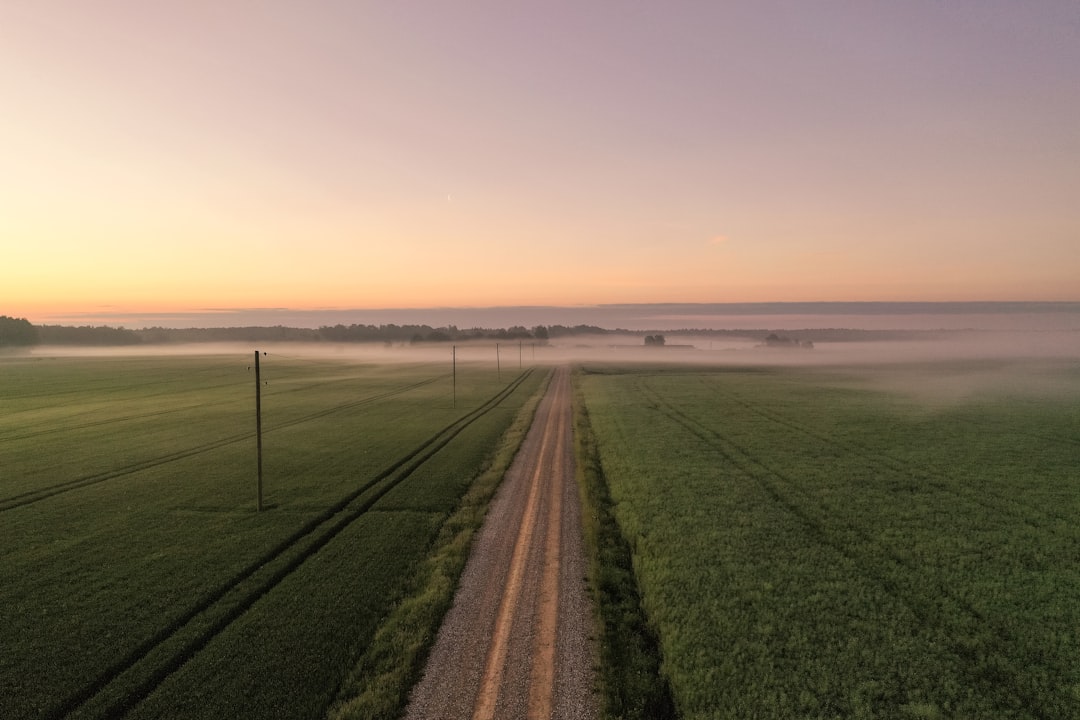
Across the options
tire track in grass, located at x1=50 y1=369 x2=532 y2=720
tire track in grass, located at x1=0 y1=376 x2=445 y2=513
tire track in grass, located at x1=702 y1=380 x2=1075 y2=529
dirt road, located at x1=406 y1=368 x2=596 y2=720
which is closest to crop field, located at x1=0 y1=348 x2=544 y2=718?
tire track in grass, located at x1=50 y1=369 x2=532 y2=720

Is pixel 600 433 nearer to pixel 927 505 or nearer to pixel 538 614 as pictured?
pixel 927 505

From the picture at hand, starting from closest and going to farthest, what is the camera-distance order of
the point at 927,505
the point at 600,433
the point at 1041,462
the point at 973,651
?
the point at 973,651 → the point at 927,505 → the point at 1041,462 → the point at 600,433

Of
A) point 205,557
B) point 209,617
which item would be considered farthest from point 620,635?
point 205,557

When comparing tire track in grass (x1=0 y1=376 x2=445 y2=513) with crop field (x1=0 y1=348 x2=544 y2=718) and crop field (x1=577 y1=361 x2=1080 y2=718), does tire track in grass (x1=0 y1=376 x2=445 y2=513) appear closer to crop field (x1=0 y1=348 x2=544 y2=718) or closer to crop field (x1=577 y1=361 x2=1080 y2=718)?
crop field (x1=0 y1=348 x2=544 y2=718)

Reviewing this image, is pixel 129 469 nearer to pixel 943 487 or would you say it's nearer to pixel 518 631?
pixel 518 631

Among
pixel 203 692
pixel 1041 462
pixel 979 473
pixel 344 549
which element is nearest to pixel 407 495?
pixel 344 549

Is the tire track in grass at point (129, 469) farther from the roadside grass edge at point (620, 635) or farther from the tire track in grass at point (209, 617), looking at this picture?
the roadside grass edge at point (620, 635)
